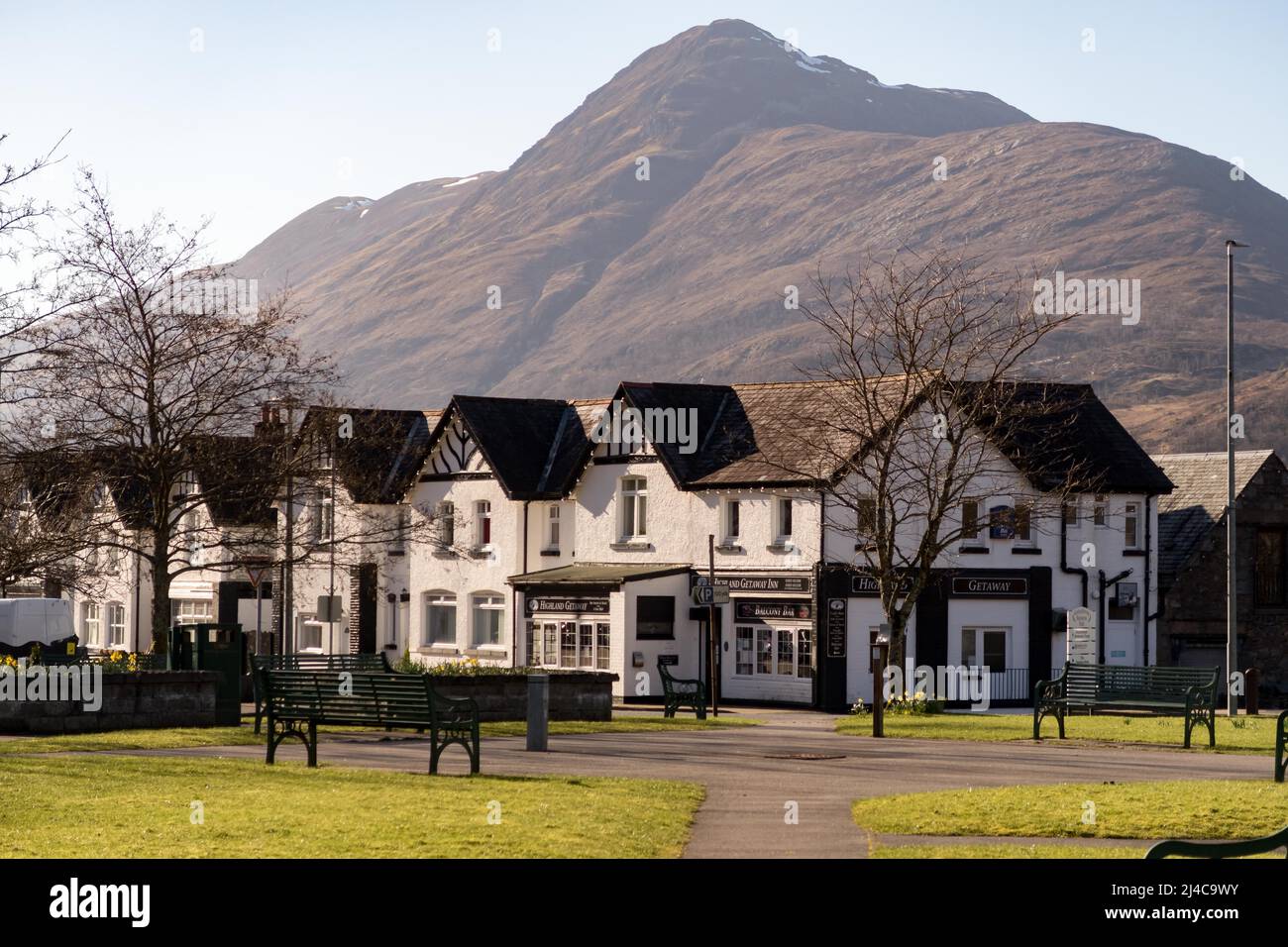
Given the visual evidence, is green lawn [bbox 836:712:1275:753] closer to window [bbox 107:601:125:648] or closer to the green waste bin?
the green waste bin

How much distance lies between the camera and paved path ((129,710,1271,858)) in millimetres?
16188

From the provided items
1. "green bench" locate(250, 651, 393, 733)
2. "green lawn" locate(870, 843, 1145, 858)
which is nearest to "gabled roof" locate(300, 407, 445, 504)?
"green bench" locate(250, 651, 393, 733)

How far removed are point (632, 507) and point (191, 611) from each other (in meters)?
21.3

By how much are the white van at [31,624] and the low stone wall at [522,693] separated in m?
20.6

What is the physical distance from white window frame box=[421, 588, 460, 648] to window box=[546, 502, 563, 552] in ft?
13.2

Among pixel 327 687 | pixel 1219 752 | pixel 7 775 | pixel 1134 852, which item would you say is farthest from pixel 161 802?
pixel 1219 752

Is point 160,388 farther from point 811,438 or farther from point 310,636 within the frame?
point 310,636

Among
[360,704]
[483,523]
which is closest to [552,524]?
[483,523]

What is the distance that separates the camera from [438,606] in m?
61.7

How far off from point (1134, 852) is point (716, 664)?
3795 centimetres

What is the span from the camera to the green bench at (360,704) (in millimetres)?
21766

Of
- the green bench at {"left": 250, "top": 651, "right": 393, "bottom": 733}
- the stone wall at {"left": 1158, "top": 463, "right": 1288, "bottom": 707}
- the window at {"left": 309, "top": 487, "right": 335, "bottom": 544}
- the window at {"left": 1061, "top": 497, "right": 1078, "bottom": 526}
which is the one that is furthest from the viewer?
the stone wall at {"left": 1158, "top": 463, "right": 1288, "bottom": 707}

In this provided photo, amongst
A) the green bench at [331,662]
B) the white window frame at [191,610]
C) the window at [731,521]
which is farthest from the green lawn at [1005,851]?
the white window frame at [191,610]

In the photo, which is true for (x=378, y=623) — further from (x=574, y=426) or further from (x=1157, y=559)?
(x=1157, y=559)
